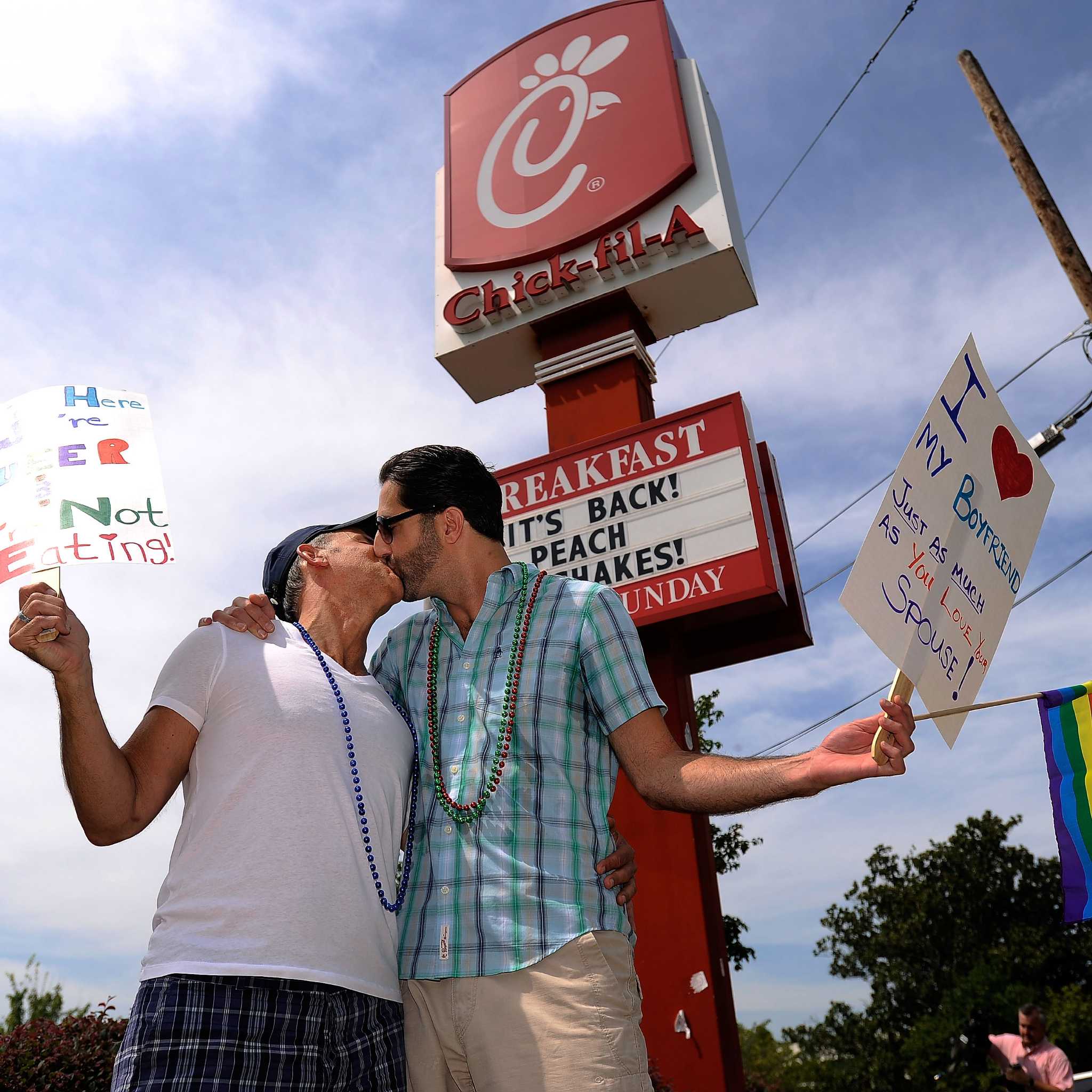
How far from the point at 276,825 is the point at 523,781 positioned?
0.58 m

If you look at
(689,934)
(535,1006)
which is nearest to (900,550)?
(535,1006)

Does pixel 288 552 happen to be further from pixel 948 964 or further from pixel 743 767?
pixel 948 964

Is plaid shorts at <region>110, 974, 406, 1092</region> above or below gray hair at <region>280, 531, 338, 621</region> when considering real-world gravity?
below

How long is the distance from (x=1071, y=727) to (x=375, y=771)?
3134 millimetres

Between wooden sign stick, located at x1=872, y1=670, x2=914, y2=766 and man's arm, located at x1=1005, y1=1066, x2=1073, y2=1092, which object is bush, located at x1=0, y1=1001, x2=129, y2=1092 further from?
man's arm, located at x1=1005, y1=1066, x2=1073, y2=1092

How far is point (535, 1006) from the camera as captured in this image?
6.94 feet

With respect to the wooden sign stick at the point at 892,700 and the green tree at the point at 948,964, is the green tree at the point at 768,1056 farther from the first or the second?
the wooden sign stick at the point at 892,700

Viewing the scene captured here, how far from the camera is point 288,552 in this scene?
310cm

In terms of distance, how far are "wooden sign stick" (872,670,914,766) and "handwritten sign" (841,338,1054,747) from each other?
0.02 metres

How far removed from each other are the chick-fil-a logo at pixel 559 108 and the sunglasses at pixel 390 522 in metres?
7.45

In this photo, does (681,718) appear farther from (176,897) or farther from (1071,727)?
(176,897)

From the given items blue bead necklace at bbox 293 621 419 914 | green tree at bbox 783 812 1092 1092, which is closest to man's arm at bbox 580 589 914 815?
blue bead necklace at bbox 293 621 419 914

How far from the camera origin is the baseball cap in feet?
10.1

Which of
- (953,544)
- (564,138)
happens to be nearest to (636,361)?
(564,138)
